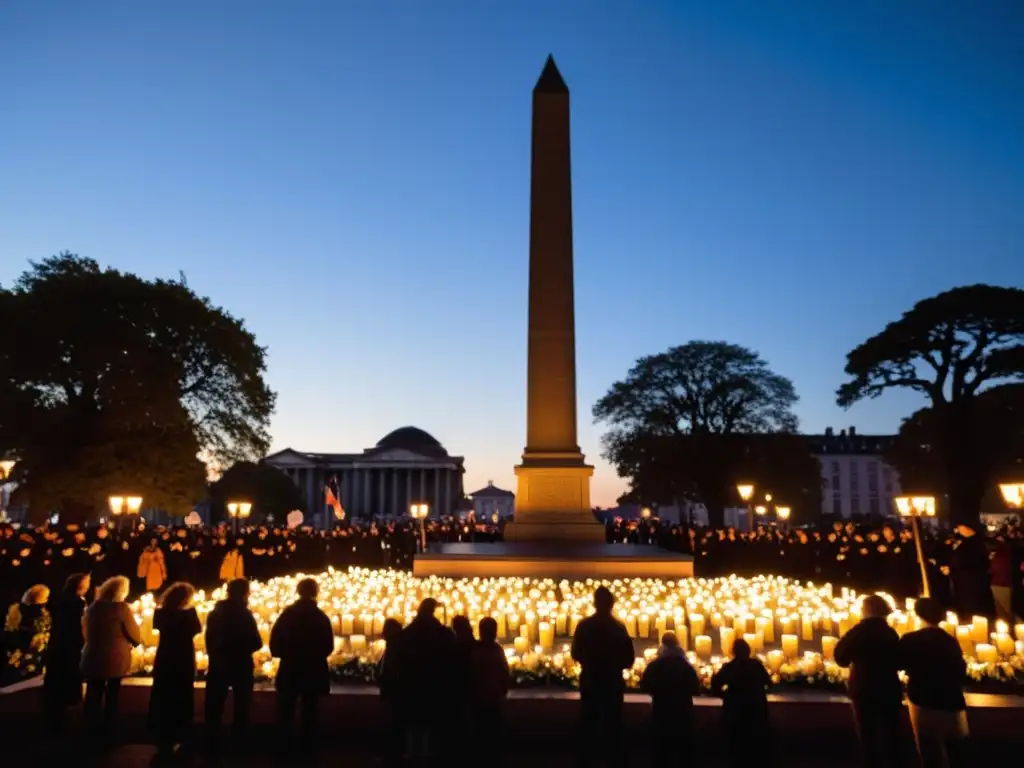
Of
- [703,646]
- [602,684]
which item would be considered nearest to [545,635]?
[703,646]

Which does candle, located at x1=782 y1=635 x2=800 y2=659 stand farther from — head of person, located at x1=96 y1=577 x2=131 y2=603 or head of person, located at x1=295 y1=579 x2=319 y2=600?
head of person, located at x1=96 y1=577 x2=131 y2=603

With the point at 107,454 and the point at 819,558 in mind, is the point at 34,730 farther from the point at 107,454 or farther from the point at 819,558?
the point at 107,454

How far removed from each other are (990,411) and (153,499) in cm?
4362

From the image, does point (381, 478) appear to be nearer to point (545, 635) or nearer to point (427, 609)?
point (545, 635)

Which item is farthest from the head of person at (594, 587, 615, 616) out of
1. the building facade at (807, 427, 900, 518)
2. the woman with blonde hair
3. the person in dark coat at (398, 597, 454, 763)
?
the building facade at (807, 427, 900, 518)

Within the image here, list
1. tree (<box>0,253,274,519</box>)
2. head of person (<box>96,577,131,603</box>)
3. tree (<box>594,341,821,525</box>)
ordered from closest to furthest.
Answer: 1. head of person (<box>96,577,131,603</box>)
2. tree (<box>0,253,274,519</box>)
3. tree (<box>594,341,821,525</box>)

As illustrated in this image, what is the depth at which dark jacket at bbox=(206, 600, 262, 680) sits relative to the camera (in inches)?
292

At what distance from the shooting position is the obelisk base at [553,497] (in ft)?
78.8

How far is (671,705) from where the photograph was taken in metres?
6.28

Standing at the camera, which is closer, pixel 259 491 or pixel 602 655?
pixel 602 655

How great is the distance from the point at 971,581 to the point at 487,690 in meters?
12.2

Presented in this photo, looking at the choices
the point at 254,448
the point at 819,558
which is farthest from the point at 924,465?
the point at 254,448

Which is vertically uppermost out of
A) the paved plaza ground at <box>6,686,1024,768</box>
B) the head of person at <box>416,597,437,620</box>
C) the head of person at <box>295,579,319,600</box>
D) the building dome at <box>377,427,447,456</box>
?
the building dome at <box>377,427,447,456</box>

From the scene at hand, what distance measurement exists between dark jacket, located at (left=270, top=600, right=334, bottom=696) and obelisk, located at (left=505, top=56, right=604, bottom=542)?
16.6 metres
